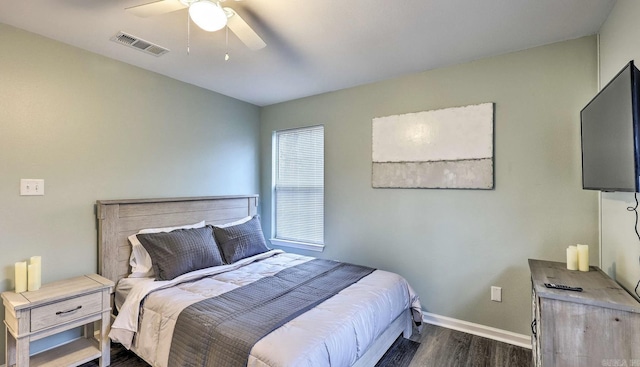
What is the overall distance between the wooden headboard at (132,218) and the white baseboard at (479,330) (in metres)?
2.52

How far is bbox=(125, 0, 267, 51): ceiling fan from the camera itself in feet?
4.93

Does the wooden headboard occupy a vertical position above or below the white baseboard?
above

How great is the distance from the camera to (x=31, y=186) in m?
2.15

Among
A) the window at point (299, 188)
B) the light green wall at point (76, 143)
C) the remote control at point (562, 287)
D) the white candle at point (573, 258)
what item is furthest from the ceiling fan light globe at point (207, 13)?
the white candle at point (573, 258)

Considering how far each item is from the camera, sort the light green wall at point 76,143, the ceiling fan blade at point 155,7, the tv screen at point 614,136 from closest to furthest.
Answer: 1. the tv screen at point 614,136
2. the ceiling fan blade at point 155,7
3. the light green wall at point 76,143

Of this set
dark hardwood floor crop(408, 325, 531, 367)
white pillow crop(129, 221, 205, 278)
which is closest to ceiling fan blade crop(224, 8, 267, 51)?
white pillow crop(129, 221, 205, 278)

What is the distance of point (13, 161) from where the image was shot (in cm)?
208

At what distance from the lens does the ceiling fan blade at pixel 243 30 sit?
1686 mm

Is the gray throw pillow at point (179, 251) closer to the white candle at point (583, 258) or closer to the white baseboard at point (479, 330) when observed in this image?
the white baseboard at point (479, 330)

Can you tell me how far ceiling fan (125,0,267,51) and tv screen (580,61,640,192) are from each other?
1.92 metres

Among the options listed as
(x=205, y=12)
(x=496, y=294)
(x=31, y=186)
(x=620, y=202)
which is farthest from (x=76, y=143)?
(x=620, y=202)

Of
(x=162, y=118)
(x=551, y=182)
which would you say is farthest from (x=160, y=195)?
(x=551, y=182)

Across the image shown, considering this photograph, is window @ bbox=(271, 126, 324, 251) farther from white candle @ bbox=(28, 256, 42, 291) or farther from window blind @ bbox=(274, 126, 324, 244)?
white candle @ bbox=(28, 256, 42, 291)

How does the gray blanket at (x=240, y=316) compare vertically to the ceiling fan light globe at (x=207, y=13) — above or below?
below
